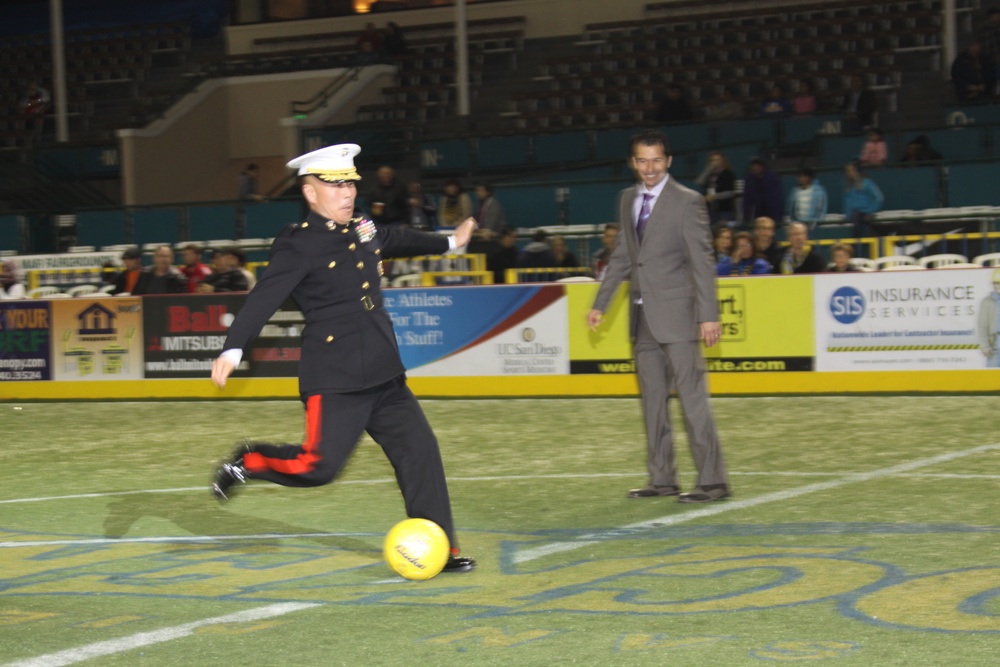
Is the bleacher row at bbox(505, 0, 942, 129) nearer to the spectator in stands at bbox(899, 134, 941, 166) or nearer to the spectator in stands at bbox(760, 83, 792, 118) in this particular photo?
the spectator in stands at bbox(760, 83, 792, 118)

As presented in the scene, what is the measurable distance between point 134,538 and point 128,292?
429 inches

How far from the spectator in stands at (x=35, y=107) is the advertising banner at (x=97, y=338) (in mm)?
19126

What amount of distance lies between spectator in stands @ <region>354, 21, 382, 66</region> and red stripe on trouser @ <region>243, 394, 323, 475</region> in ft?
85.2

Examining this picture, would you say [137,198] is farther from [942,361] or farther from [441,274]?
[942,361]

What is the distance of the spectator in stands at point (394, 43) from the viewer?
32.3 metres

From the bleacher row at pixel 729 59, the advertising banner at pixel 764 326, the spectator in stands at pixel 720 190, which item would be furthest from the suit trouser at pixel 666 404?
the bleacher row at pixel 729 59

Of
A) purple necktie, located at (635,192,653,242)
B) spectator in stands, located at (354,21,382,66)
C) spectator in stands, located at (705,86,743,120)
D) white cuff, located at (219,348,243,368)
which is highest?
spectator in stands, located at (354,21,382,66)

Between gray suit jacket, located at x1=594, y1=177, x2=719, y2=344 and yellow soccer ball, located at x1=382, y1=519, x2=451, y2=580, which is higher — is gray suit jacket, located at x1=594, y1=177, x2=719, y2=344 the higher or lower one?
the higher one

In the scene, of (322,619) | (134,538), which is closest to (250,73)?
(134,538)

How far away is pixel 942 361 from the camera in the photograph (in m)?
14.0

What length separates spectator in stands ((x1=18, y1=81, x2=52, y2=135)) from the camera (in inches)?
1359

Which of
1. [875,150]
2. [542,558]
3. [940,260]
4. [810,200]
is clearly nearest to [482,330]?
[940,260]

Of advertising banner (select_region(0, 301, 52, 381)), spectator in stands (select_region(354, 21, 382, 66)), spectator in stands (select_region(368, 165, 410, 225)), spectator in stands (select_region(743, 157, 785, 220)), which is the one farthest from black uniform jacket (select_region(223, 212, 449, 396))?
spectator in stands (select_region(354, 21, 382, 66))

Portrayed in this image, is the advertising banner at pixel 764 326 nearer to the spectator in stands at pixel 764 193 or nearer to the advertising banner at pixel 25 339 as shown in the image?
the spectator in stands at pixel 764 193
